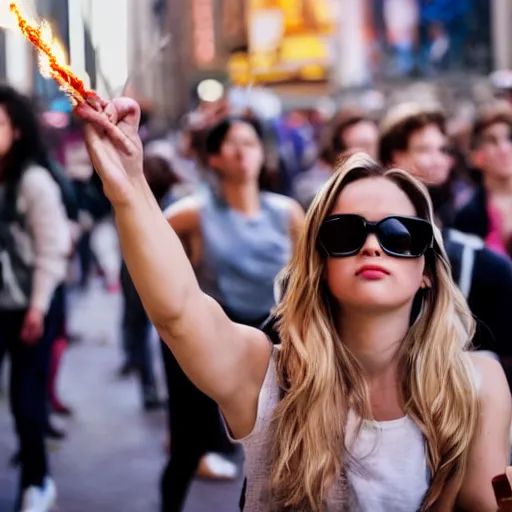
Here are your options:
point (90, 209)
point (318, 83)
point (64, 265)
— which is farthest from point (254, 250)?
point (318, 83)

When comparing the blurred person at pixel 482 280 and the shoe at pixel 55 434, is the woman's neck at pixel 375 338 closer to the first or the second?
the blurred person at pixel 482 280

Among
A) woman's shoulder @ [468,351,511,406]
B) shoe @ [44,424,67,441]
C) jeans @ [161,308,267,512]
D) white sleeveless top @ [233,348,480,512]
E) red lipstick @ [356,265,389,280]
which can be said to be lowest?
shoe @ [44,424,67,441]

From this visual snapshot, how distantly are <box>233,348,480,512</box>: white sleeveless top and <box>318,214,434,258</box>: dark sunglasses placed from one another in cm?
35

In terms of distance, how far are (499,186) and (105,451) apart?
2.94m

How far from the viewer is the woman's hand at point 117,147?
211 cm

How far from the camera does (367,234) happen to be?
2.36 m

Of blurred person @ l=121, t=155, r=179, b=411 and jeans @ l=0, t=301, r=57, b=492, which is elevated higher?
jeans @ l=0, t=301, r=57, b=492

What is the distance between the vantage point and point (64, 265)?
519 centimetres

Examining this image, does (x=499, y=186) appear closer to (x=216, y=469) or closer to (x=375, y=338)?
(x=216, y=469)

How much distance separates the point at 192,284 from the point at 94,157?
328 millimetres

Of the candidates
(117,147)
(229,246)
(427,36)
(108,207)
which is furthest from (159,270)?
(427,36)

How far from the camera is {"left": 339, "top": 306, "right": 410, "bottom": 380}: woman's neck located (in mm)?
2410

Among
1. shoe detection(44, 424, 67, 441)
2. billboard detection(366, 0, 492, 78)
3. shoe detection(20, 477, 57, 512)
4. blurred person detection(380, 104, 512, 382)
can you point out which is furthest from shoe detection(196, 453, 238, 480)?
billboard detection(366, 0, 492, 78)

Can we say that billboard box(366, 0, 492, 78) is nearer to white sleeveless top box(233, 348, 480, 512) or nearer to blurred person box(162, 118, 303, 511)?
blurred person box(162, 118, 303, 511)
